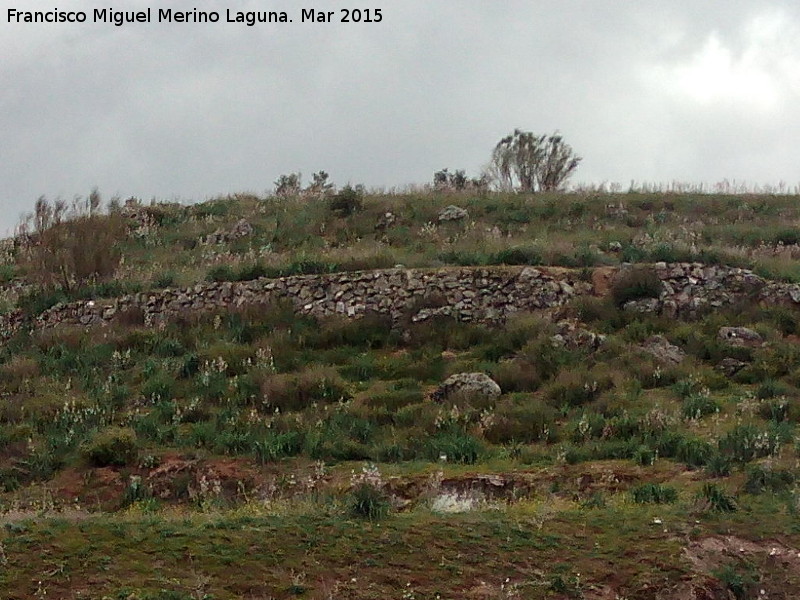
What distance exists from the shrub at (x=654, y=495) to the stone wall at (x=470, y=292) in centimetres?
644

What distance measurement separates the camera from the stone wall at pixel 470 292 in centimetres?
1427

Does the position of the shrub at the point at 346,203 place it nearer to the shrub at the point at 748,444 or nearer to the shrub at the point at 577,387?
the shrub at the point at 577,387

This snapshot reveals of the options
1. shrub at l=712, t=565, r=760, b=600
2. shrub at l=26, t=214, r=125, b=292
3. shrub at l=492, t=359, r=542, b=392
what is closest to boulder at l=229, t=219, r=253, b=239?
shrub at l=26, t=214, r=125, b=292

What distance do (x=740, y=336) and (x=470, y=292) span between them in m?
4.05

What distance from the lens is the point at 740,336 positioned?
12867mm

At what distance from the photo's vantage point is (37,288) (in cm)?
1764

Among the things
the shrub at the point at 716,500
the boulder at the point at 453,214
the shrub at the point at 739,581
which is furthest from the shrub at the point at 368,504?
the boulder at the point at 453,214

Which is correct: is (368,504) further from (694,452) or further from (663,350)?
(663,350)

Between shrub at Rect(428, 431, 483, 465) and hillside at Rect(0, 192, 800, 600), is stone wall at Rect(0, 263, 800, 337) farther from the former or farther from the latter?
shrub at Rect(428, 431, 483, 465)

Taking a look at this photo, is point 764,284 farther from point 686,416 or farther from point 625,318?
point 686,416

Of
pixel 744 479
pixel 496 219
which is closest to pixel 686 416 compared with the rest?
pixel 744 479

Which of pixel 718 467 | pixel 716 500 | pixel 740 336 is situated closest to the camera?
pixel 716 500

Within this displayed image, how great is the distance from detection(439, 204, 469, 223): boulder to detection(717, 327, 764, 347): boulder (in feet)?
26.1

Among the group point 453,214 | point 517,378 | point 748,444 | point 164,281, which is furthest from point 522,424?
point 453,214
